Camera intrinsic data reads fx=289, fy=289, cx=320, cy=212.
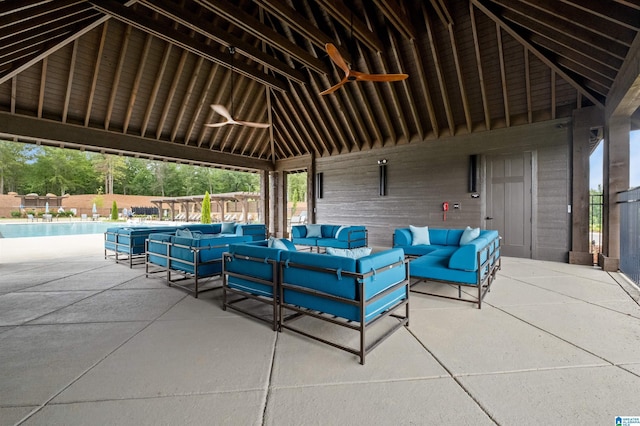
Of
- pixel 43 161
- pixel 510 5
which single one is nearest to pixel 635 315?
pixel 510 5

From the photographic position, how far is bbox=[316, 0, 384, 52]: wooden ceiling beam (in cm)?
509

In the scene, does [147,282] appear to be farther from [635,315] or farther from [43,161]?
[43,161]

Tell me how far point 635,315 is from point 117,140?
10909 mm

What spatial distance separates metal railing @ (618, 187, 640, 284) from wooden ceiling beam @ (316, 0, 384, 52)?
533 cm

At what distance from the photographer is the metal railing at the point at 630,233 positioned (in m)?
4.61

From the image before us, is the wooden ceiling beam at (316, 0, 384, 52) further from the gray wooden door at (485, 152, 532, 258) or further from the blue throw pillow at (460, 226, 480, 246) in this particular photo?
the blue throw pillow at (460, 226, 480, 246)

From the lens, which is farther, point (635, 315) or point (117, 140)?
point (117, 140)

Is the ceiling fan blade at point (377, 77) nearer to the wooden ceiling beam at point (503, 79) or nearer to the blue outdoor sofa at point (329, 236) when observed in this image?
the wooden ceiling beam at point (503, 79)

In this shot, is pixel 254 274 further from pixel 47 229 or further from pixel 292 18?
pixel 47 229

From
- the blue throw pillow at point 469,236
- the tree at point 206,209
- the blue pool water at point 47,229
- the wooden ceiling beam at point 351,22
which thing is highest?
the wooden ceiling beam at point 351,22

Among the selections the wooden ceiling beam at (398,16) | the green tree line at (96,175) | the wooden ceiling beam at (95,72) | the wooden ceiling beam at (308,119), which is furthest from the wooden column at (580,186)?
the green tree line at (96,175)

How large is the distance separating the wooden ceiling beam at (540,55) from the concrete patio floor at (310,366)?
4.26 metres

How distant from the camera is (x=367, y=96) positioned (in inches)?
326

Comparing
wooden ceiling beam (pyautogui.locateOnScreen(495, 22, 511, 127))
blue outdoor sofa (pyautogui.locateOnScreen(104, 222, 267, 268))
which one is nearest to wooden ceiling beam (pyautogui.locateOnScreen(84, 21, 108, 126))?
blue outdoor sofa (pyautogui.locateOnScreen(104, 222, 267, 268))
